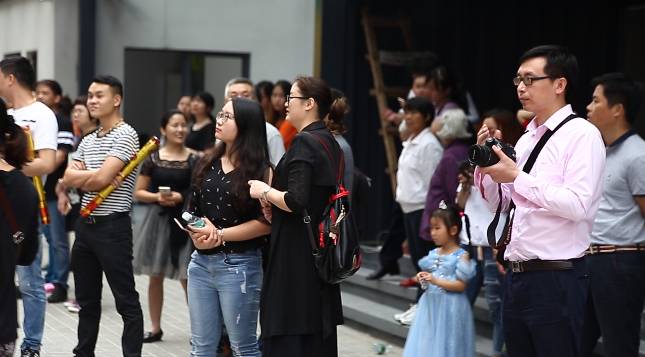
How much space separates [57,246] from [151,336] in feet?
7.71

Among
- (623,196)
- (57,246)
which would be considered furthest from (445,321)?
(57,246)

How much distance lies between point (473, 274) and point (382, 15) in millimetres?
4759

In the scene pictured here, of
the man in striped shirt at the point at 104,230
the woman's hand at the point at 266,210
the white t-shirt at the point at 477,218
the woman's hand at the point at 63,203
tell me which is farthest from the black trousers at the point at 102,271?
the white t-shirt at the point at 477,218

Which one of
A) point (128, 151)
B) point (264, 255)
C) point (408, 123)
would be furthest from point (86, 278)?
point (408, 123)

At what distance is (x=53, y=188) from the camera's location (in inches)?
416

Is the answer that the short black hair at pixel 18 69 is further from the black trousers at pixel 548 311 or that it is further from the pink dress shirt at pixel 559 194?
the black trousers at pixel 548 311

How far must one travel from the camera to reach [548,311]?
15.6 feet

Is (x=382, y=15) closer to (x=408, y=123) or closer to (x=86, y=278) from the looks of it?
(x=408, y=123)

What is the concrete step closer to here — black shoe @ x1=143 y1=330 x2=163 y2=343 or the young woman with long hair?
black shoe @ x1=143 y1=330 x2=163 y2=343

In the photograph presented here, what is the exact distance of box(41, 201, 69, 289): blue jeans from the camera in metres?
10.5

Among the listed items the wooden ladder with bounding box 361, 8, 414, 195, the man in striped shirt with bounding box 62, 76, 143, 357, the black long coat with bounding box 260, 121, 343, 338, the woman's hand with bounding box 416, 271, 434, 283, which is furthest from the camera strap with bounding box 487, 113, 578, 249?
the wooden ladder with bounding box 361, 8, 414, 195

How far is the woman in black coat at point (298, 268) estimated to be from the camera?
18.2 ft

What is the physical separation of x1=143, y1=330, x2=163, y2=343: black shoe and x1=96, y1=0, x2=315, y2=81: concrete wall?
263 inches

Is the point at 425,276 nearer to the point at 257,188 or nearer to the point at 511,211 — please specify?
the point at 257,188
